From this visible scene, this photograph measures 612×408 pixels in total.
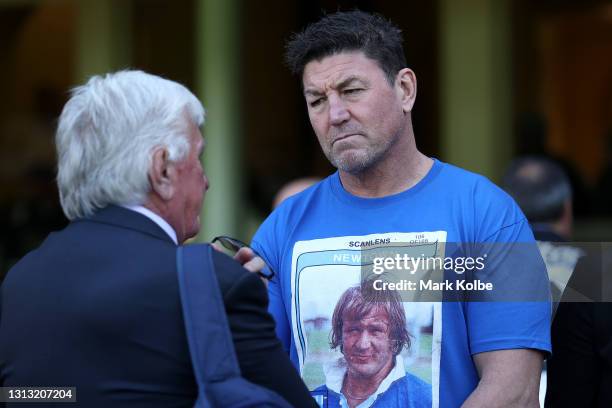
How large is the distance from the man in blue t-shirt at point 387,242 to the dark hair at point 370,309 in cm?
1

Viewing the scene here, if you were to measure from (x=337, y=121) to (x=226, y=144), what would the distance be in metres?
4.40

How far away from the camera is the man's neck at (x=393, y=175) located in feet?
8.62

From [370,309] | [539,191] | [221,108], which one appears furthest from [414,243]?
[221,108]

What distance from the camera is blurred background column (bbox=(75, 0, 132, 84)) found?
755 centimetres

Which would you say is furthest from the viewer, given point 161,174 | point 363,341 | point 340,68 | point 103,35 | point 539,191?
point 103,35

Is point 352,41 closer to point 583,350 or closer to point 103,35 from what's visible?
point 583,350

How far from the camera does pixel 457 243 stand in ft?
8.09

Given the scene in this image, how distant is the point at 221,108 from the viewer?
6988 mm

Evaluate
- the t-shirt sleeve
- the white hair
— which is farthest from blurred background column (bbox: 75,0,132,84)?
the white hair

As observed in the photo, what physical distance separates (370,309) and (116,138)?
866 millimetres

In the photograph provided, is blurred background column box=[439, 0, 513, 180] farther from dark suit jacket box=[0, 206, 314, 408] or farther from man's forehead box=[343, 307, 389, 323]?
dark suit jacket box=[0, 206, 314, 408]

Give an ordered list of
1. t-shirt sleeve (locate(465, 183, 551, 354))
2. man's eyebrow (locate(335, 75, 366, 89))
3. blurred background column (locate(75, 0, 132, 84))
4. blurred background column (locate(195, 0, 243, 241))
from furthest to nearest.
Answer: blurred background column (locate(75, 0, 132, 84)) < blurred background column (locate(195, 0, 243, 241)) < man's eyebrow (locate(335, 75, 366, 89)) < t-shirt sleeve (locate(465, 183, 551, 354))

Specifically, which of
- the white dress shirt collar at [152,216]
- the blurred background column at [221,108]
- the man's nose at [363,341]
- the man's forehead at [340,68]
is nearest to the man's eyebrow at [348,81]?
the man's forehead at [340,68]

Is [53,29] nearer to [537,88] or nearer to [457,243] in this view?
[537,88]
